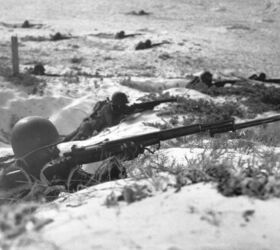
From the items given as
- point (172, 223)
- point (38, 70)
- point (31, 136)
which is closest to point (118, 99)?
point (38, 70)

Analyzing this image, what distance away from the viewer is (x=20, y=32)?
1741 centimetres

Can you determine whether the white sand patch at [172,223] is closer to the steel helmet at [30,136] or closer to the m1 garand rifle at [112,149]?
the m1 garand rifle at [112,149]

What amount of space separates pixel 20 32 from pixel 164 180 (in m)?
15.4

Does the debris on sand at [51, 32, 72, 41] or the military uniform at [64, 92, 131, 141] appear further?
the debris on sand at [51, 32, 72, 41]

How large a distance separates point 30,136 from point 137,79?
21.4ft

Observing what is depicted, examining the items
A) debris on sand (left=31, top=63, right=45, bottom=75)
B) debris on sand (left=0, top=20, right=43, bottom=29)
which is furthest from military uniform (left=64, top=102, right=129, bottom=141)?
debris on sand (left=0, top=20, right=43, bottom=29)

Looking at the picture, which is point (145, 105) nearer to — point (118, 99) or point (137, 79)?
point (118, 99)

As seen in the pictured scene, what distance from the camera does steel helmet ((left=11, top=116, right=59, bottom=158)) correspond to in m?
4.53

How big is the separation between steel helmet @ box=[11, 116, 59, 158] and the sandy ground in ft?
4.21

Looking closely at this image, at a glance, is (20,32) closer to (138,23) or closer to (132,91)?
(138,23)

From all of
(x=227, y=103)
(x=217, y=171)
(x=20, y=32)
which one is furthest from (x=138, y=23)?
(x=217, y=171)

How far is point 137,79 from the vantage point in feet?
35.7

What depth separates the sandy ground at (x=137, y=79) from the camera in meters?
2.40

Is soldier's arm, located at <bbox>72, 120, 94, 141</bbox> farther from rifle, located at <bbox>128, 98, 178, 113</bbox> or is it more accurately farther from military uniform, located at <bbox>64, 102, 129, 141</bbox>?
rifle, located at <bbox>128, 98, 178, 113</bbox>
